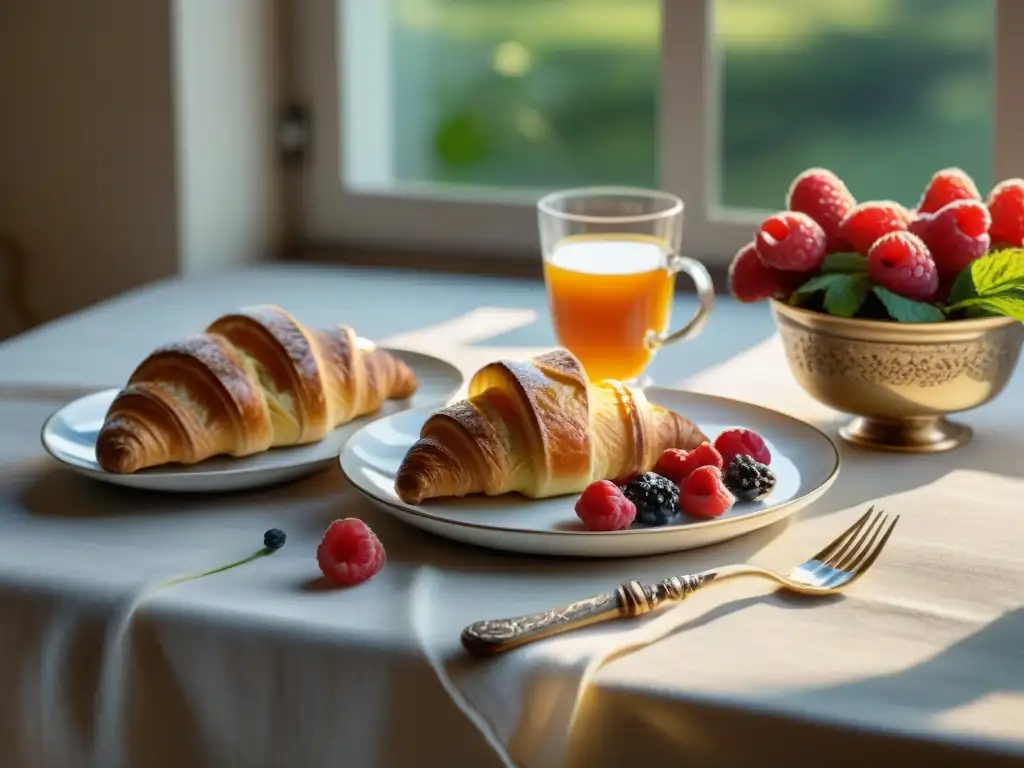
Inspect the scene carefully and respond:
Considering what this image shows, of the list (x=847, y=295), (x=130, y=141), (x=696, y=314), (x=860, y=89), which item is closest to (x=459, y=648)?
(x=847, y=295)

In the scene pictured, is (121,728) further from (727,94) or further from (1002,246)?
(727,94)

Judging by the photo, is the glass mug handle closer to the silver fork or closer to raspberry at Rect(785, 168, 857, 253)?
raspberry at Rect(785, 168, 857, 253)

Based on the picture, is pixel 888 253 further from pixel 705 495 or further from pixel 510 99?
pixel 510 99

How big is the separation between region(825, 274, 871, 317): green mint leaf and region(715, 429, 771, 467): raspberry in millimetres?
128

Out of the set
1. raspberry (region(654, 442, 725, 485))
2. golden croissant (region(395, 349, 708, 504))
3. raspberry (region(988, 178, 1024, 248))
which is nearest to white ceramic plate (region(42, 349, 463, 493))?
golden croissant (region(395, 349, 708, 504))

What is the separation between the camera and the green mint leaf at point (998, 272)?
1059mm

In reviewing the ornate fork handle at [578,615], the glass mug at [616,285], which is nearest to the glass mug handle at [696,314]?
the glass mug at [616,285]

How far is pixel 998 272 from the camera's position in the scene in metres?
1.07

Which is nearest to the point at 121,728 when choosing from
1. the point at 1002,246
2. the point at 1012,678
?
the point at 1012,678

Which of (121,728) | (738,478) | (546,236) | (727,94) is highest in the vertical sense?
(727,94)

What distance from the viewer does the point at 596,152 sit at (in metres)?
2.05

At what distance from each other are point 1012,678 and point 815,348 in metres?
0.40

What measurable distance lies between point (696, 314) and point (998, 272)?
11.6 inches

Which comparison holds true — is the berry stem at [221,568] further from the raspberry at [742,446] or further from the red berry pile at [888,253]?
the red berry pile at [888,253]
